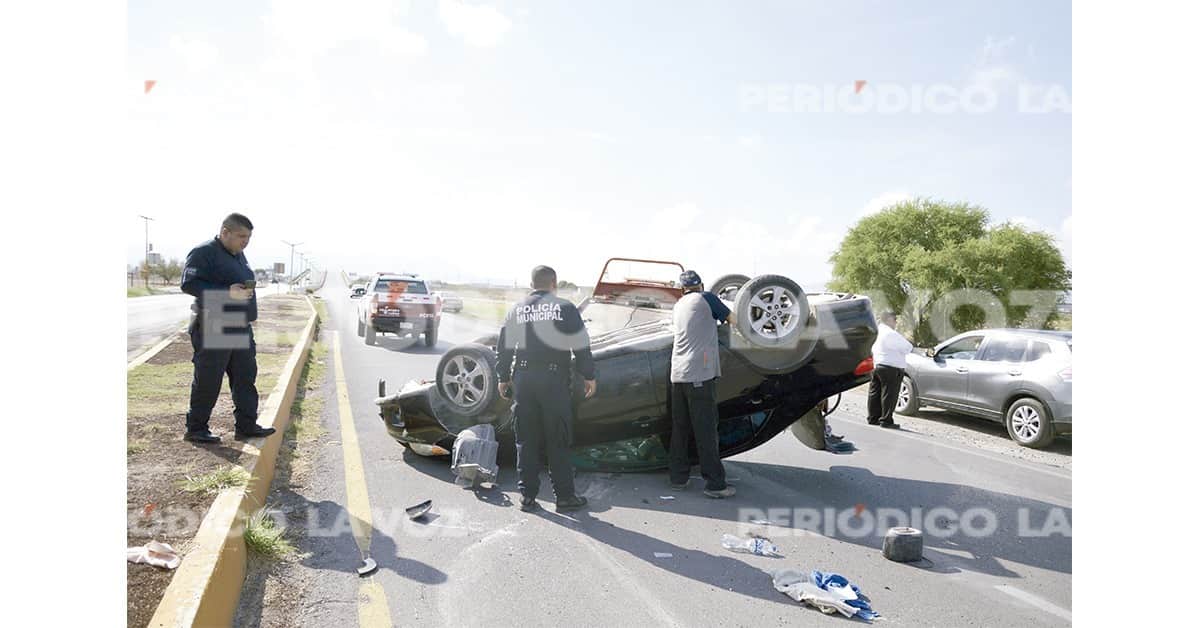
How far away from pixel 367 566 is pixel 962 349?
899 cm

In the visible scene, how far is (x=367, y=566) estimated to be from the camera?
12.9 ft

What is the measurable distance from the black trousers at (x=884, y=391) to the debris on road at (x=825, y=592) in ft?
18.2

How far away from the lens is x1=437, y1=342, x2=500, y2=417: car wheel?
5.92m

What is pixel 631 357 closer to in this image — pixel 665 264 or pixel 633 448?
pixel 633 448

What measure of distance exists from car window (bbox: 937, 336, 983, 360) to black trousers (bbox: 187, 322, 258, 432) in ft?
28.0

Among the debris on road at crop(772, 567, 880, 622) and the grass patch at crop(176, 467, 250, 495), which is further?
the grass patch at crop(176, 467, 250, 495)

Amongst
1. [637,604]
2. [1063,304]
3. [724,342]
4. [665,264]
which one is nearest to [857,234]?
[1063,304]

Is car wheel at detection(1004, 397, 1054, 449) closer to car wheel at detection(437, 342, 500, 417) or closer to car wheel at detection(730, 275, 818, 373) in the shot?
car wheel at detection(730, 275, 818, 373)

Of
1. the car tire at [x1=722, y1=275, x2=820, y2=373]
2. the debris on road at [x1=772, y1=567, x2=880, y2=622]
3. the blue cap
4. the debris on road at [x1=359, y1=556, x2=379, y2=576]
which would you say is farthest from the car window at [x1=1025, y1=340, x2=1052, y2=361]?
the debris on road at [x1=359, y1=556, x2=379, y2=576]

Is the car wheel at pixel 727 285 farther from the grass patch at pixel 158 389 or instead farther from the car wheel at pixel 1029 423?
the grass patch at pixel 158 389

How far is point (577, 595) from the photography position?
3.71 meters

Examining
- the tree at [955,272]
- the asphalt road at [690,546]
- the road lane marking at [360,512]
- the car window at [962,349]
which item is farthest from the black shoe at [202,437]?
the tree at [955,272]

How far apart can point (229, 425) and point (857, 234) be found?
31.4 metres

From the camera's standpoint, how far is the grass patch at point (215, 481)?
450 cm
